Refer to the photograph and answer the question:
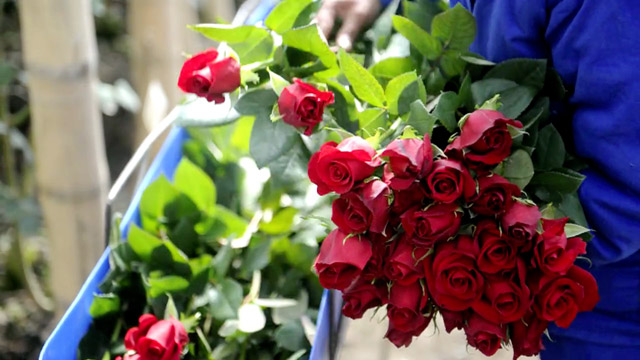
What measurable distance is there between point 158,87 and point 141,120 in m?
0.17

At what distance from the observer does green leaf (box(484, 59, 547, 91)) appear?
639 millimetres

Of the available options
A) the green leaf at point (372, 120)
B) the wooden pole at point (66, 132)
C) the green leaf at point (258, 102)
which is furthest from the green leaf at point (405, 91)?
the wooden pole at point (66, 132)

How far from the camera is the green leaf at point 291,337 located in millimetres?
789

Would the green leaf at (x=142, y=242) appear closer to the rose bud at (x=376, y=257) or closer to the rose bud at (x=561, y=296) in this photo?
the rose bud at (x=376, y=257)

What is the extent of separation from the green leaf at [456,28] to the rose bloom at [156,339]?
369 mm

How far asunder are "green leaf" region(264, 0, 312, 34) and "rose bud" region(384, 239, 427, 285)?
280mm

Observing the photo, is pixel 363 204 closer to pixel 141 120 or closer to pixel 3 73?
pixel 3 73

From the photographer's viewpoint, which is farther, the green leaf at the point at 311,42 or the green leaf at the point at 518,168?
the green leaf at the point at 311,42

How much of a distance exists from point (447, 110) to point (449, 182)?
0.34 feet

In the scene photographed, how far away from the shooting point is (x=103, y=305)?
0.76 meters

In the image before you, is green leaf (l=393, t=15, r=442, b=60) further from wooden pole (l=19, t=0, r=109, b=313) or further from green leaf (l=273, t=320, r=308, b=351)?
wooden pole (l=19, t=0, r=109, b=313)

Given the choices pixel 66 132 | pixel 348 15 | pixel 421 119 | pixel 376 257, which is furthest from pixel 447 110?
pixel 66 132

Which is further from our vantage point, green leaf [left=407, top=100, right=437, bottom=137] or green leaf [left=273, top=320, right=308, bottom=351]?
green leaf [left=273, top=320, right=308, bottom=351]

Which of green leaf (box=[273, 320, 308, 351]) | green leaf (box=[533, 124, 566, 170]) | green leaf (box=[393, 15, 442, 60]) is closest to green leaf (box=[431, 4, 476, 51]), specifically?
green leaf (box=[393, 15, 442, 60])
